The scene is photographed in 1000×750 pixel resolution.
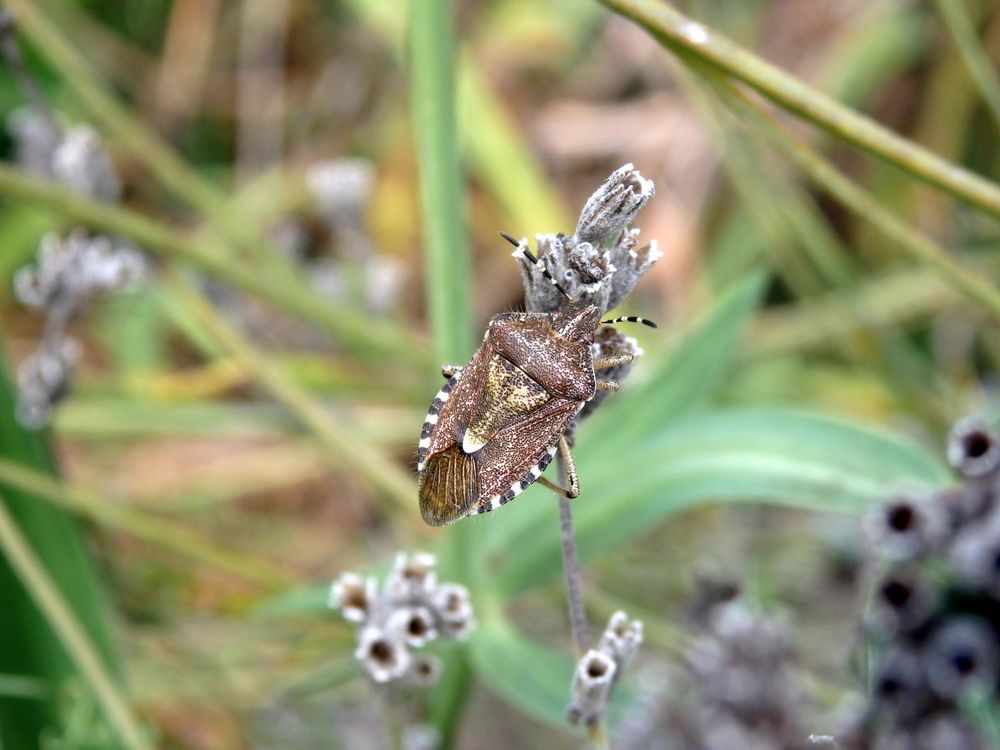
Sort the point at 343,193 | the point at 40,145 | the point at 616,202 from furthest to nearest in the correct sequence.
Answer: the point at 343,193
the point at 40,145
the point at 616,202

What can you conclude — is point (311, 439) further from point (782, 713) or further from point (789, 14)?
point (789, 14)

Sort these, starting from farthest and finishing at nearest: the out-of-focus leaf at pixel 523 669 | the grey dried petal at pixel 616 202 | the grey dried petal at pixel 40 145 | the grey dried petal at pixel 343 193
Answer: the grey dried petal at pixel 343 193, the grey dried petal at pixel 40 145, the out-of-focus leaf at pixel 523 669, the grey dried petal at pixel 616 202

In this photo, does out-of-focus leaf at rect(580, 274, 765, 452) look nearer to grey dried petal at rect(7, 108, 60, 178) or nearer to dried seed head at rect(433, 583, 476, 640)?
dried seed head at rect(433, 583, 476, 640)

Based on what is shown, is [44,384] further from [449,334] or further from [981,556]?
[981,556]

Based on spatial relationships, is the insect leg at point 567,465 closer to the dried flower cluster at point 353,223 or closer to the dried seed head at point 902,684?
the dried seed head at point 902,684

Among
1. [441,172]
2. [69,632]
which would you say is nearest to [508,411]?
[441,172]

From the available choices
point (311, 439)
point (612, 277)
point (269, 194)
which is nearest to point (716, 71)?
point (612, 277)

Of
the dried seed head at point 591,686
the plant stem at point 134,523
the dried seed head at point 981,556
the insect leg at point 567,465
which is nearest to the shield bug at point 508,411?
the insect leg at point 567,465

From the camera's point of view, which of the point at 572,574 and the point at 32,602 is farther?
the point at 32,602

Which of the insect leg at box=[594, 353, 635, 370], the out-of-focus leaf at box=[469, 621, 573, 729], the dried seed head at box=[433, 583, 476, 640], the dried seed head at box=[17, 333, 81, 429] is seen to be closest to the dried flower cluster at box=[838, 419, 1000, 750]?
the insect leg at box=[594, 353, 635, 370]
